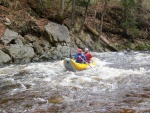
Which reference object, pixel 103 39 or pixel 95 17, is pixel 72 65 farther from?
pixel 95 17

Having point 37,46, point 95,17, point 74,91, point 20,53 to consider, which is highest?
point 95,17

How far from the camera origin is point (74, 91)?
857 centimetres

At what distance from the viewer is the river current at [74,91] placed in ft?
22.6

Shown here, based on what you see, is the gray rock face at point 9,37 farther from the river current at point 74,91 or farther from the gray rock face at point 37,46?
the river current at point 74,91

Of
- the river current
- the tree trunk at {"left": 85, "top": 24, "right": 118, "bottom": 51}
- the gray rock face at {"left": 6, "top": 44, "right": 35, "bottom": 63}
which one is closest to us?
the river current

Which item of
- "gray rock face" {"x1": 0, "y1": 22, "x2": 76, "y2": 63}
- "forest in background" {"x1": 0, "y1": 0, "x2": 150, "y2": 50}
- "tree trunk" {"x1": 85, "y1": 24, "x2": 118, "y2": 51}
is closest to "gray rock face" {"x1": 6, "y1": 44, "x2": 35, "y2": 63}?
"gray rock face" {"x1": 0, "y1": 22, "x2": 76, "y2": 63}

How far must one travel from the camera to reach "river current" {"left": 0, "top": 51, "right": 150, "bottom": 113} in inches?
271

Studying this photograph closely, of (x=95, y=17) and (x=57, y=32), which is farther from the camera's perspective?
(x=95, y=17)

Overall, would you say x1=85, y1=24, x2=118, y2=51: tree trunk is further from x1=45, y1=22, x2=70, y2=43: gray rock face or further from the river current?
the river current

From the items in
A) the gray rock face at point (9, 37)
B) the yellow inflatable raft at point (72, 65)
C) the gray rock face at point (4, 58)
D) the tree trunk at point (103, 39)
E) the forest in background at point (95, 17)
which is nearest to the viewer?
the yellow inflatable raft at point (72, 65)

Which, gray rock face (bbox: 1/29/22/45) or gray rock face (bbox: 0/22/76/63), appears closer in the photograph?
gray rock face (bbox: 0/22/76/63)

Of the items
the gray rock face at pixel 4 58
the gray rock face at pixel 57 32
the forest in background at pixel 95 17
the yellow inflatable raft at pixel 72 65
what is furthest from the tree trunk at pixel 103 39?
the yellow inflatable raft at pixel 72 65

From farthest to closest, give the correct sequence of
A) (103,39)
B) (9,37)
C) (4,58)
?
1. (103,39)
2. (9,37)
3. (4,58)

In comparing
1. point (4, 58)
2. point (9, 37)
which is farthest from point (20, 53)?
point (9, 37)
